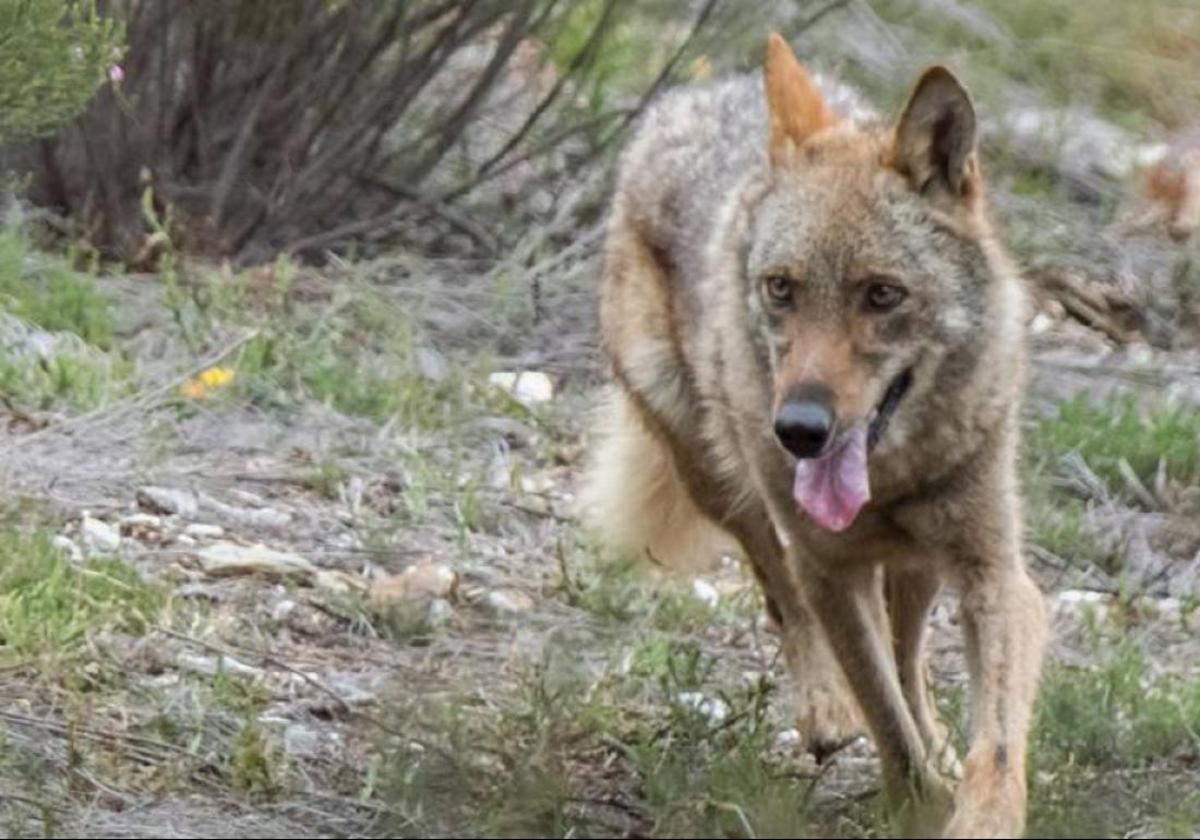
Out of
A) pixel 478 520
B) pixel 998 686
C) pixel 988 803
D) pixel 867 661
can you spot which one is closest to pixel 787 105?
pixel 867 661

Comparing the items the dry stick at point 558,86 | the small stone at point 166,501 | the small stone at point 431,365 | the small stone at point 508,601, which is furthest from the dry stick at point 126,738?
the dry stick at point 558,86

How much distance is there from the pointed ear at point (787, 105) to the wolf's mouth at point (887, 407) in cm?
58

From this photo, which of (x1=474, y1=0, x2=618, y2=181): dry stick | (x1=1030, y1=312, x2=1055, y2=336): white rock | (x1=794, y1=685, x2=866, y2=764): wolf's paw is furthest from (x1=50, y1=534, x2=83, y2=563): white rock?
(x1=1030, y1=312, x2=1055, y2=336): white rock

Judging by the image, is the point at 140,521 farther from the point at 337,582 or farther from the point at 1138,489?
the point at 1138,489

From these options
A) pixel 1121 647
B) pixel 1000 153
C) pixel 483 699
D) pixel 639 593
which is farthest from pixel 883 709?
pixel 1000 153

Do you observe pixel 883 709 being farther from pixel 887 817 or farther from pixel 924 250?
pixel 924 250

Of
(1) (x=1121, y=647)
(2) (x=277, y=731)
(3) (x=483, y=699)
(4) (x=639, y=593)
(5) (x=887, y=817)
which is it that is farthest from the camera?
(4) (x=639, y=593)

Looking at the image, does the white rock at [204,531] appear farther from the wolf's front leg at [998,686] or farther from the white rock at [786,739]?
the wolf's front leg at [998,686]

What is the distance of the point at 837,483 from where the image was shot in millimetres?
4863

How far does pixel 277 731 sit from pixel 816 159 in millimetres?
1678

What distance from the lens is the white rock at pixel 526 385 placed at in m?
8.48

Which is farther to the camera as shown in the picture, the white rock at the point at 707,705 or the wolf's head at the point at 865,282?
the white rock at the point at 707,705

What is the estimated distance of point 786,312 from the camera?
4934 mm

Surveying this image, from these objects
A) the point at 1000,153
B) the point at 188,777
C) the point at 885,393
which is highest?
the point at 885,393
